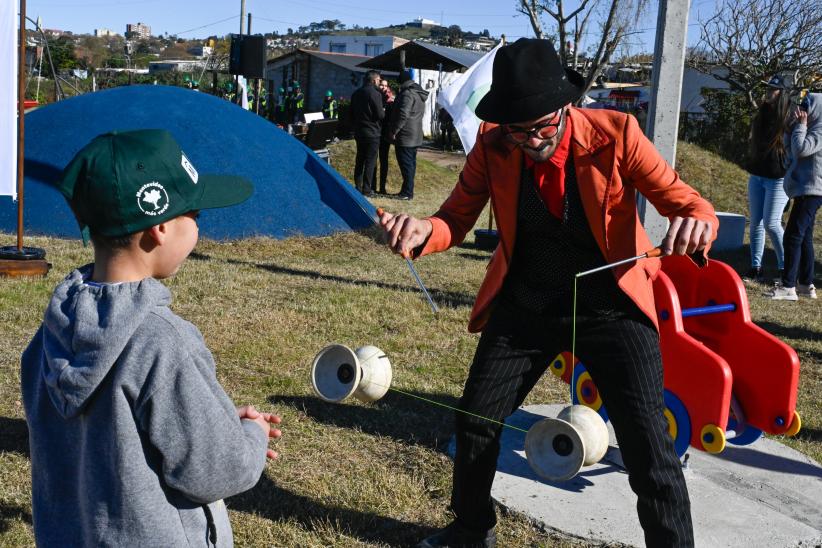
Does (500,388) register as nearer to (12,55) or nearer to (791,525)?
(791,525)

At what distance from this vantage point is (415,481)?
13.6 ft

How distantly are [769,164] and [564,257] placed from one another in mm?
6352

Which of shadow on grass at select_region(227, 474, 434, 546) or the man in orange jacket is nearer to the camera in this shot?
the man in orange jacket

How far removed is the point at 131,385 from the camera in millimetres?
1764

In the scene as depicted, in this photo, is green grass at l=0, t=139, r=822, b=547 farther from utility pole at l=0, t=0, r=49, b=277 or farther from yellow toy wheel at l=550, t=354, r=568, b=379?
yellow toy wheel at l=550, t=354, r=568, b=379

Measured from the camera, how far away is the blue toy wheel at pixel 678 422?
3.91m

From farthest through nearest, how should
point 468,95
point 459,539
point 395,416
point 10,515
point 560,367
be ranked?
1. point 468,95
2. point 395,416
3. point 560,367
4. point 10,515
5. point 459,539

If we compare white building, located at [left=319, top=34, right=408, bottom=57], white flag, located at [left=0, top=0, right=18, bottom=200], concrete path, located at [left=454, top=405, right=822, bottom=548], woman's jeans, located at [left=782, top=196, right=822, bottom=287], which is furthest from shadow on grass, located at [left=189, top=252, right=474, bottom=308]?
white building, located at [left=319, top=34, right=408, bottom=57]

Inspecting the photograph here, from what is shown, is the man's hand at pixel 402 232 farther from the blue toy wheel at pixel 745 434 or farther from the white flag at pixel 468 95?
the white flag at pixel 468 95

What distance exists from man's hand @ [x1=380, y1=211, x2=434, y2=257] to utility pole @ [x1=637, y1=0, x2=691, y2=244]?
310cm

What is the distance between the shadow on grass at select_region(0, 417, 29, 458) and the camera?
168 inches

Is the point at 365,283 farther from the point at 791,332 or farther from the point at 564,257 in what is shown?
the point at 564,257

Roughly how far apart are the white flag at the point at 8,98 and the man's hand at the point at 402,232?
5912 millimetres

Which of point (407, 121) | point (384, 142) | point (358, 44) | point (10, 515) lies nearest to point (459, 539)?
point (10, 515)
